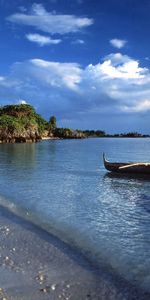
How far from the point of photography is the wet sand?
8.69 meters

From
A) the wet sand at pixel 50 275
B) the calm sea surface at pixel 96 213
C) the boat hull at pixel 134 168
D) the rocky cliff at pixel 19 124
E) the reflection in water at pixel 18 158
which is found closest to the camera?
the wet sand at pixel 50 275

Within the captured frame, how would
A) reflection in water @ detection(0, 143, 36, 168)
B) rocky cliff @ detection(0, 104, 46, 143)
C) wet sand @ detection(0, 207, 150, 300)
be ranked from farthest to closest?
rocky cliff @ detection(0, 104, 46, 143) → reflection in water @ detection(0, 143, 36, 168) → wet sand @ detection(0, 207, 150, 300)

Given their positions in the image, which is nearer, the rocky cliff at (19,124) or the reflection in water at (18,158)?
the reflection in water at (18,158)

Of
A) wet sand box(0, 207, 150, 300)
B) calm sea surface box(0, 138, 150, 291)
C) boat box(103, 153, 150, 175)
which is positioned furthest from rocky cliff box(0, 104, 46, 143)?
wet sand box(0, 207, 150, 300)

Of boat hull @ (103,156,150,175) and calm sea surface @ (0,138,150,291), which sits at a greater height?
boat hull @ (103,156,150,175)

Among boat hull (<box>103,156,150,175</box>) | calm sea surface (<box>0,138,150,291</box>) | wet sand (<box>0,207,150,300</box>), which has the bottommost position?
calm sea surface (<box>0,138,150,291</box>)

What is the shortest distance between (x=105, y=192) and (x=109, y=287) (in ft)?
55.2

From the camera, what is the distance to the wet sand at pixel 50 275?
342 inches

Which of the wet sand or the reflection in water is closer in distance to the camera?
the wet sand

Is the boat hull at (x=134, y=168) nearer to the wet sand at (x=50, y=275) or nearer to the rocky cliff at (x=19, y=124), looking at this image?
the wet sand at (x=50, y=275)

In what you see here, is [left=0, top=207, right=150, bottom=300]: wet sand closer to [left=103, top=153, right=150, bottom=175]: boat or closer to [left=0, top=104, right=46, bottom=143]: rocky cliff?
[left=103, top=153, right=150, bottom=175]: boat

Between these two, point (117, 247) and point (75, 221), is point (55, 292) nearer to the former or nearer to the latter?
point (117, 247)

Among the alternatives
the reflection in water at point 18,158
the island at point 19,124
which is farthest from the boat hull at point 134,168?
the island at point 19,124

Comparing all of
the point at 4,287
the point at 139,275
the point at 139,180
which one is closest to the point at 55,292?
the point at 4,287
